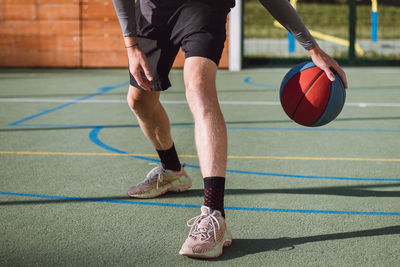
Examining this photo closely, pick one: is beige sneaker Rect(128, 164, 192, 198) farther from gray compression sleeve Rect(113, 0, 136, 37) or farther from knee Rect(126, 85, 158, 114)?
gray compression sleeve Rect(113, 0, 136, 37)

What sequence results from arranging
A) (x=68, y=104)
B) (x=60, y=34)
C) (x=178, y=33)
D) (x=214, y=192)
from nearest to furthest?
(x=214, y=192) → (x=178, y=33) → (x=68, y=104) → (x=60, y=34)

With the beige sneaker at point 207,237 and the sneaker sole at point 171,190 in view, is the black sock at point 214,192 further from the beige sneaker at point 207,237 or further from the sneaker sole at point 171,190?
the sneaker sole at point 171,190

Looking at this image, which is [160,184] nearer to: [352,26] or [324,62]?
[324,62]

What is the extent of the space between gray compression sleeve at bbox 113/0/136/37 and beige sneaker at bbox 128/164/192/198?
916 mm

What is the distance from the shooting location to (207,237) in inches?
98.9

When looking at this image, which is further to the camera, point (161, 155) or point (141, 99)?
point (161, 155)

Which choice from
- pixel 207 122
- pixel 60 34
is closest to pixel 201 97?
pixel 207 122

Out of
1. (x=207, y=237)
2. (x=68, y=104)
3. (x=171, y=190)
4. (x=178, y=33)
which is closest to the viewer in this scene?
(x=207, y=237)

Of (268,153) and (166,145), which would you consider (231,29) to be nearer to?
(268,153)

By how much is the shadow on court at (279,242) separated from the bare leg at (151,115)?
93cm

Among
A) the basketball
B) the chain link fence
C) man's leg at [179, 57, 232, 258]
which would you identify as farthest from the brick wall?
man's leg at [179, 57, 232, 258]

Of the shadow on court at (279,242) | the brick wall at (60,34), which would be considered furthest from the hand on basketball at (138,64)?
the brick wall at (60,34)

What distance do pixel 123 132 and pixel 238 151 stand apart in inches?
52.9

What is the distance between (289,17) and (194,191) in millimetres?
1246
